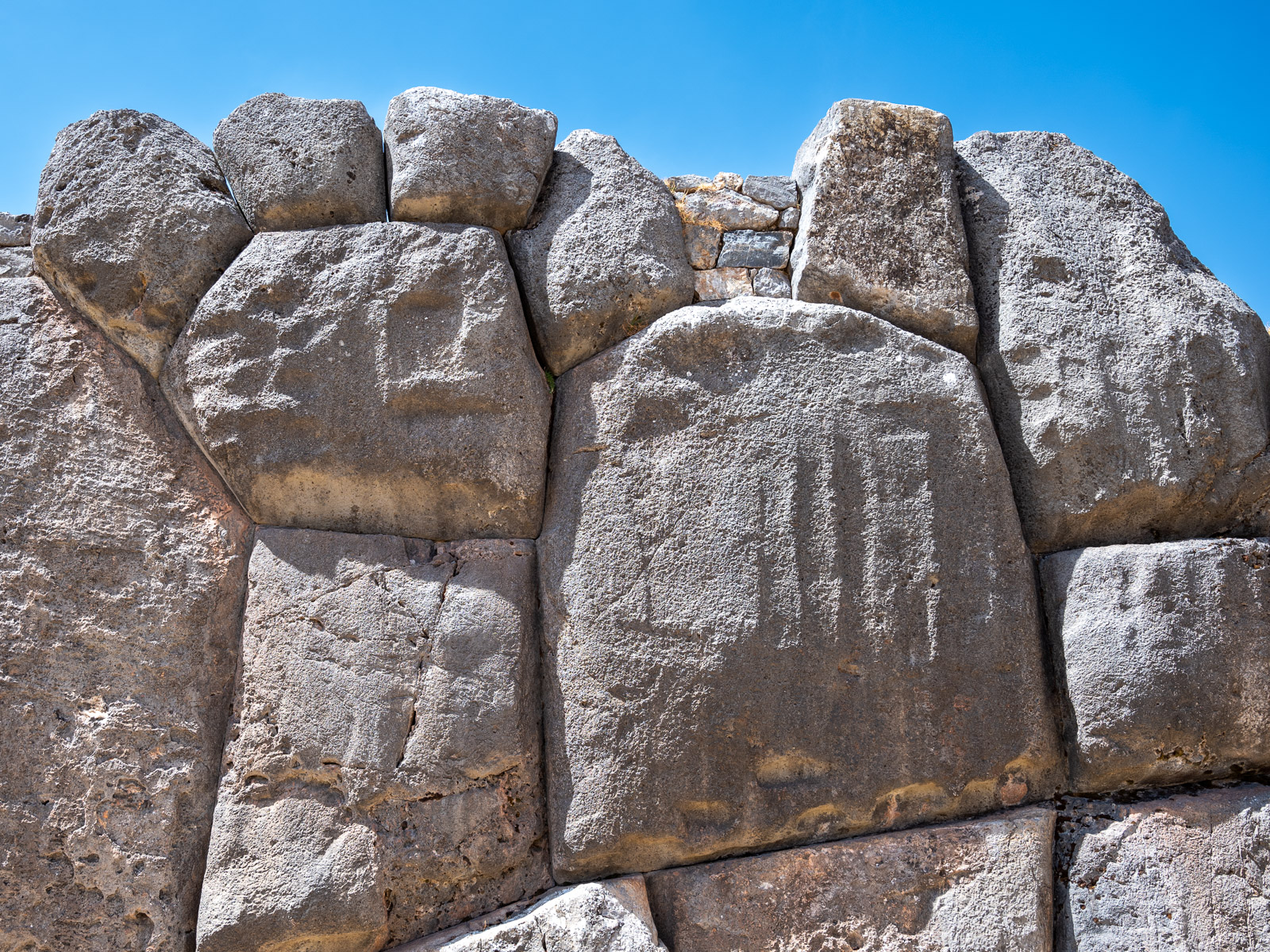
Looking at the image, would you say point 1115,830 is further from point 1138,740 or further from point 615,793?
point 615,793

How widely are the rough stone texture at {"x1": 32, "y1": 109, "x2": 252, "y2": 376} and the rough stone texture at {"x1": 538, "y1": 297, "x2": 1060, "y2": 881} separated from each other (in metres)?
0.87

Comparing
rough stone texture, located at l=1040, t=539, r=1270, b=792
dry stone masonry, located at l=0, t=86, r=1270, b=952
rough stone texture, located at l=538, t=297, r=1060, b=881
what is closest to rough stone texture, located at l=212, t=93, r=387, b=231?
dry stone masonry, located at l=0, t=86, r=1270, b=952

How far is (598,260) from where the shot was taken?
2029mm

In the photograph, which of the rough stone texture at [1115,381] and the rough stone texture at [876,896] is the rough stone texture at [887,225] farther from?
the rough stone texture at [876,896]

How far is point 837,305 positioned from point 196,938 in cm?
190

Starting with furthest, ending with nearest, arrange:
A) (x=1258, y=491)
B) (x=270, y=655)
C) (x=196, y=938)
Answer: (x=1258, y=491) → (x=270, y=655) → (x=196, y=938)

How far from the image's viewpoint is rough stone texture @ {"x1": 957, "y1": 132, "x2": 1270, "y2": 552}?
6.68 ft

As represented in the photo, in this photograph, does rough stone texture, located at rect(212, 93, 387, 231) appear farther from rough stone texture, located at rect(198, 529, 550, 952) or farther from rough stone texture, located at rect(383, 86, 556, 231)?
rough stone texture, located at rect(198, 529, 550, 952)

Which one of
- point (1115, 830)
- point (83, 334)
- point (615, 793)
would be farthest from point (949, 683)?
point (83, 334)

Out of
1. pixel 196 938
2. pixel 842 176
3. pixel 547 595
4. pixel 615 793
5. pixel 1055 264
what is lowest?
pixel 196 938

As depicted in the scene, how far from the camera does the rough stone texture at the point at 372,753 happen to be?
1.72 meters

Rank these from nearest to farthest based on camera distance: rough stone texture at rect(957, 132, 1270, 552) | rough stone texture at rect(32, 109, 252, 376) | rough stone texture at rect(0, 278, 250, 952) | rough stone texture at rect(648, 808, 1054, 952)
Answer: rough stone texture at rect(0, 278, 250, 952)
rough stone texture at rect(648, 808, 1054, 952)
rough stone texture at rect(32, 109, 252, 376)
rough stone texture at rect(957, 132, 1270, 552)

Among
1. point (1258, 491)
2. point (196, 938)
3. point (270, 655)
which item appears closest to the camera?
point (196, 938)

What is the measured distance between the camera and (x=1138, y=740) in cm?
190
